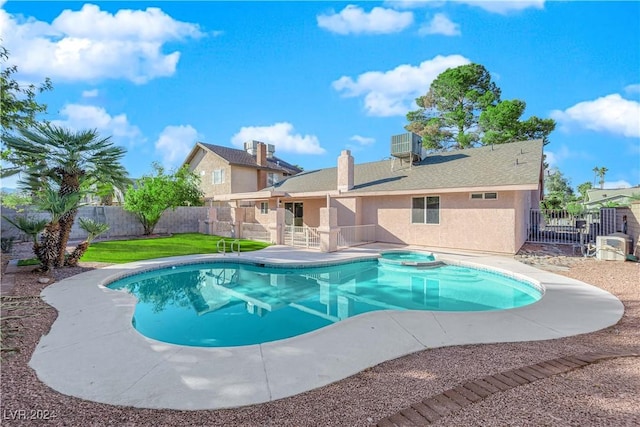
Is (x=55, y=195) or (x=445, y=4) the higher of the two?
(x=445, y=4)

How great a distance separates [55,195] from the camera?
29.9 feet

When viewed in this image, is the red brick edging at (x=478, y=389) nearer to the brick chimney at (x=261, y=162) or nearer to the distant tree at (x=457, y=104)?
the brick chimney at (x=261, y=162)

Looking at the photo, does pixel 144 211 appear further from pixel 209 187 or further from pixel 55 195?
pixel 55 195

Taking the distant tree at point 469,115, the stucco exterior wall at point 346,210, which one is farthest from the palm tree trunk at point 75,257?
the distant tree at point 469,115

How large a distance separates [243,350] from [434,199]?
43.4 ft

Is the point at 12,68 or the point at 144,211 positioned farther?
the point at 144,211

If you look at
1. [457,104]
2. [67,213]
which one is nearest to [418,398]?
[67,213]

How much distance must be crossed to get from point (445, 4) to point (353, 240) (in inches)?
472

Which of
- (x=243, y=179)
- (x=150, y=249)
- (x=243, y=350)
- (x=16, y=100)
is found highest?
(x=16, y=100)

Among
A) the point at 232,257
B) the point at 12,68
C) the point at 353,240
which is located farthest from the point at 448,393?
the point at 12,68

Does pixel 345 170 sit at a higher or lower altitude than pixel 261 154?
lower

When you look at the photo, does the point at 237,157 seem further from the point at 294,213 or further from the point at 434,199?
the point at 434,199

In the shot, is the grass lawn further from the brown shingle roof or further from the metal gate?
the metal gate

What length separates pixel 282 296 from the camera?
8.60 metres
